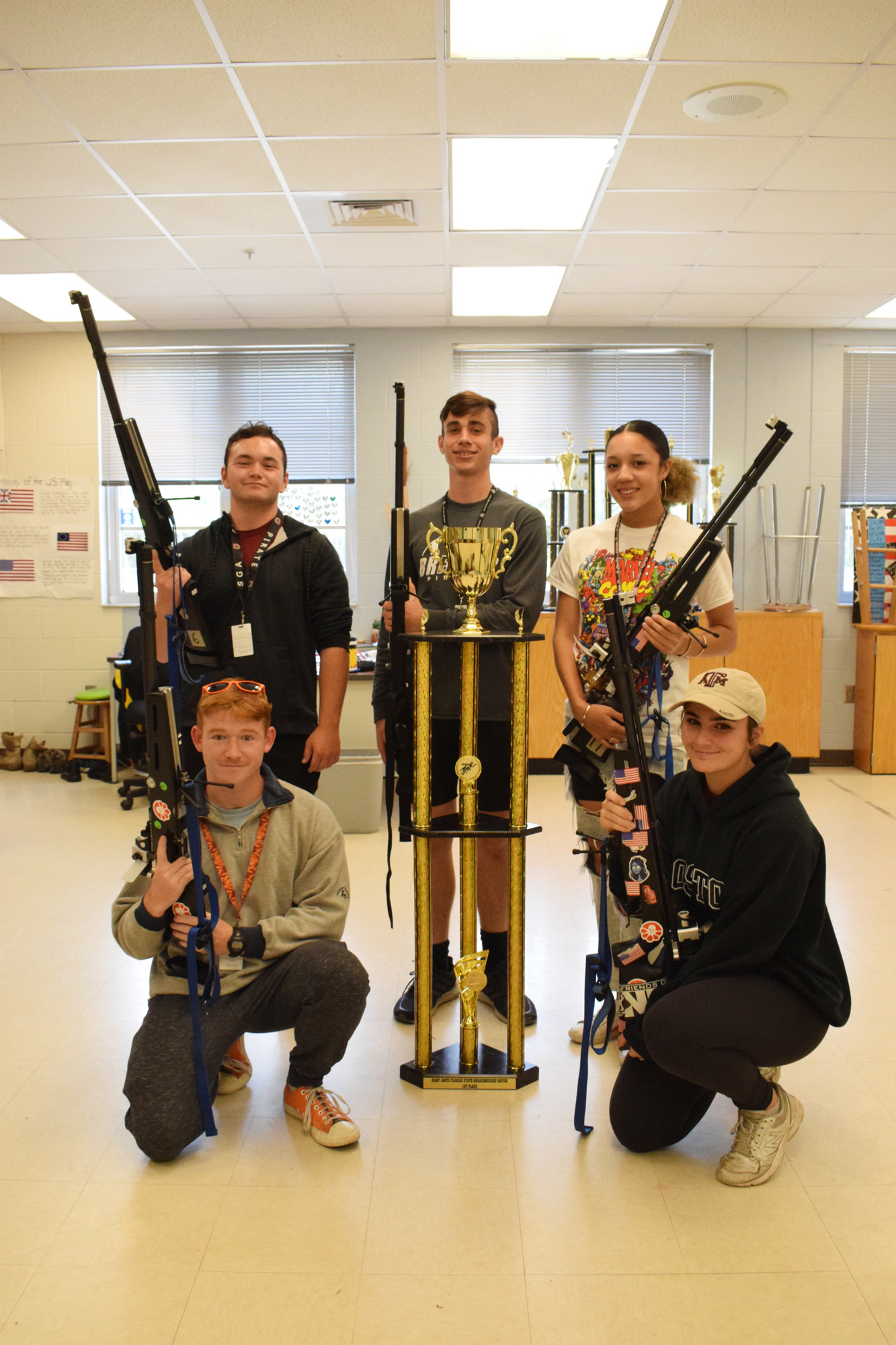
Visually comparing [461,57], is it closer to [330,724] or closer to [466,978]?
[330,724]

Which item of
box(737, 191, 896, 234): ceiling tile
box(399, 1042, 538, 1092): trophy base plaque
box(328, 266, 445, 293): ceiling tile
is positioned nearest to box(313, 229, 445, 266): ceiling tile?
box(328, 266, 445, 293): ceiling tile

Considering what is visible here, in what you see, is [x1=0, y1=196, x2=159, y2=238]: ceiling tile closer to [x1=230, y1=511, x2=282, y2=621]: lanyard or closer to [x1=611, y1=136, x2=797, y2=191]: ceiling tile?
[x1=611, y1=136, x2=797, y2=191]: ceiling tile

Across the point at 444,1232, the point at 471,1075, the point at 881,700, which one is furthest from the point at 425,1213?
the point at 881,700

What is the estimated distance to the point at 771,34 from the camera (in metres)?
2.79

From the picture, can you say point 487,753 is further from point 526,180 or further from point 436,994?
point 526,180

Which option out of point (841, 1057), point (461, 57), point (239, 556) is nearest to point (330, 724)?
point (239, 556)

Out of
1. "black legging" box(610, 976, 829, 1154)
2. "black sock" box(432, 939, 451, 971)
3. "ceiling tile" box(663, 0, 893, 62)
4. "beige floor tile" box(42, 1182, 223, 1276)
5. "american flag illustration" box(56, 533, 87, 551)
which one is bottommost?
"beige floor tile" box(42, 1182, 223, 1276)

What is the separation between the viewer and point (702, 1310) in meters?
1.58

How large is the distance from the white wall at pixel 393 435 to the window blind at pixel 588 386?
0.11 metres

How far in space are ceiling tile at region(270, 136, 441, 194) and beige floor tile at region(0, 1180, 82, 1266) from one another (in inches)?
129

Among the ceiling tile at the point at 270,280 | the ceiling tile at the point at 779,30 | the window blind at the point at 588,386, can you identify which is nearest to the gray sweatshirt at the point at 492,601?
the ceiling tile at the point at 779,30

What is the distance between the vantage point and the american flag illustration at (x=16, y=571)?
6.32 metres

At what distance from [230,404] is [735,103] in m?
3.90

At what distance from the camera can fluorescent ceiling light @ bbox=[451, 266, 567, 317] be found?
5.04 metres
